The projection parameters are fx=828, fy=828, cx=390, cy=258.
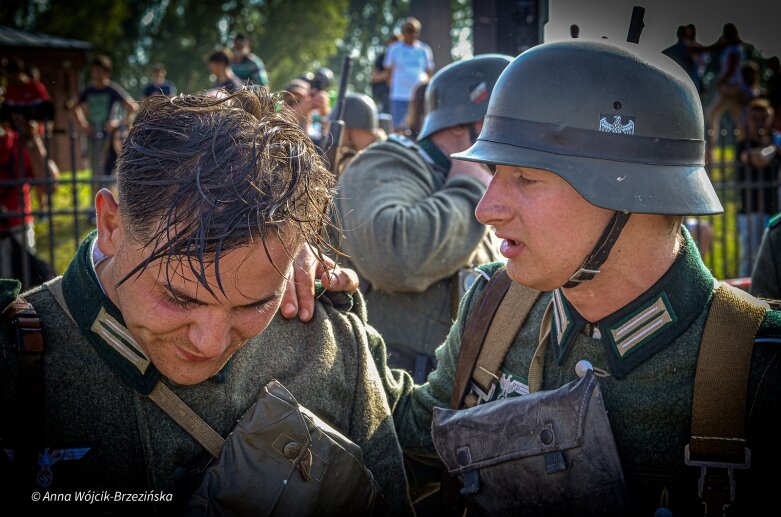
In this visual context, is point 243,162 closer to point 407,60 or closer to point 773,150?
point 773,150

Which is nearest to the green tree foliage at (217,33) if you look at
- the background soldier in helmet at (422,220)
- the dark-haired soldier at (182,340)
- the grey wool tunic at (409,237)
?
the background soldier in helmet at (422,220)

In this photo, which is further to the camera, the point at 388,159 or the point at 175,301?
the point at 388,159

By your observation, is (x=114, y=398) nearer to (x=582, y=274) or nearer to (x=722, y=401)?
(x=582, y=274)

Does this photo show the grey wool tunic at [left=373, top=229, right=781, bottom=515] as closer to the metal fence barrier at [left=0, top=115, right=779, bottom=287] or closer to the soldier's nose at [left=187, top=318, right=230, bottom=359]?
the soldier's nose at [left=187, top=318, right=230, bottom=359]

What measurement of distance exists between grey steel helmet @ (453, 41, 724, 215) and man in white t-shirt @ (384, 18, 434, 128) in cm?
1054

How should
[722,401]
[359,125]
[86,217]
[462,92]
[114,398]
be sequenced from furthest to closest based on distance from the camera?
1. [86,217]
2. [359,125]
3. [462,92]
4. [114,398]
5. [722,401]

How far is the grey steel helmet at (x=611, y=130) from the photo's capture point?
2.46 metres

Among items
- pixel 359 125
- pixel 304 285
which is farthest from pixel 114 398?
pixel 359 125

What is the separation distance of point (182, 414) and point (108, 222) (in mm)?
616

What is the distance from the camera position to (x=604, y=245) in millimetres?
2523

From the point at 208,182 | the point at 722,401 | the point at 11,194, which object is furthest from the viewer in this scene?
the point at 11,194

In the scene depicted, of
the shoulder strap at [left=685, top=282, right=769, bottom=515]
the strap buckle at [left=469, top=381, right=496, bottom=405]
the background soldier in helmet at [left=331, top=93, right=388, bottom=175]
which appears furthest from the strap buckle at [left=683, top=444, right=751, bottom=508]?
the background soldier in helmet at [left=331, top=93, right=388, bottom=175]

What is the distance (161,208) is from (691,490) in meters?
1.66

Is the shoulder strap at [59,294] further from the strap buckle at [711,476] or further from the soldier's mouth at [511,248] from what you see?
the strap buckle at [711,476]
